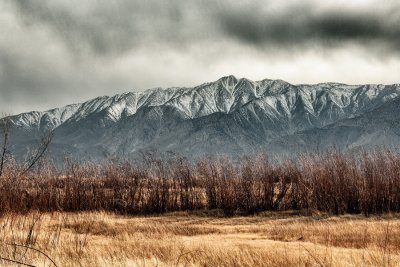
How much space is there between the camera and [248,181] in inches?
993

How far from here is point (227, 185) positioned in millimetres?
25281

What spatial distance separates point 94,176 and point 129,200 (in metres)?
2.41

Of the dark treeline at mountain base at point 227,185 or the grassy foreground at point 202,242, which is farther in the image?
the dark treeline at mountain base at point 227,185

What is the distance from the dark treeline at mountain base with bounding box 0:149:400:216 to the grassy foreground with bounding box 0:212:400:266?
4.16ft

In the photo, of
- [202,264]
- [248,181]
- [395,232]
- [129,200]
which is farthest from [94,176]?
[202,264]

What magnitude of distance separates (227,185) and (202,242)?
1325cm

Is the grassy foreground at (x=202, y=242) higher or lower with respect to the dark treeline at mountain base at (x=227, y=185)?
lower

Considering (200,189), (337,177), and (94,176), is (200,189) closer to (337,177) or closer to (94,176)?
(94,176)

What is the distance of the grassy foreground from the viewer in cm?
777

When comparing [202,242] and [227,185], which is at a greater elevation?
[227,185]

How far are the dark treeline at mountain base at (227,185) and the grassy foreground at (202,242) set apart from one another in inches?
49.9

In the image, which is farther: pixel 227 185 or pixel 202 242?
pixel 227 185

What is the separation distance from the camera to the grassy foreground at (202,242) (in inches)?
306

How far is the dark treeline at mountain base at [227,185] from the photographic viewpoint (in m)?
21.7
